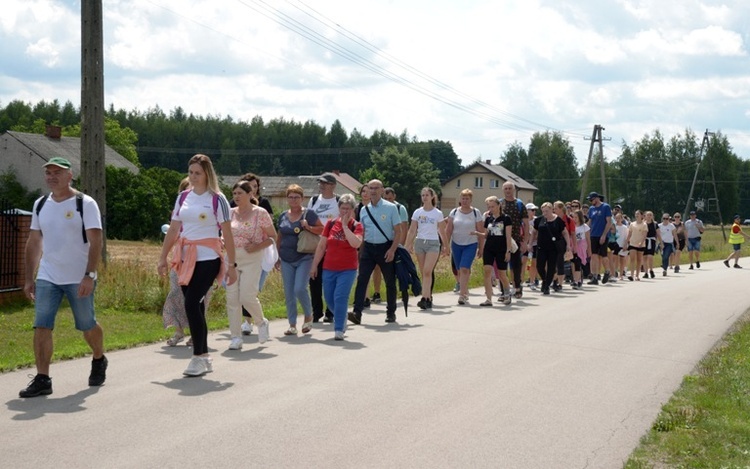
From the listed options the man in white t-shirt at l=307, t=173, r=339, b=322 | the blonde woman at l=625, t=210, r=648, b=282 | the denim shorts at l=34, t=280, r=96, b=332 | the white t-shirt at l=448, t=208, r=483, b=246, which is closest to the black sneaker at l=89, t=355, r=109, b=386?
the denim shorts at l=34, t=280, r=96, b=332

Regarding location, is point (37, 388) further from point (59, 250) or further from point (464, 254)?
point (464, 254)

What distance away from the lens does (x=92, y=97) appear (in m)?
14.8

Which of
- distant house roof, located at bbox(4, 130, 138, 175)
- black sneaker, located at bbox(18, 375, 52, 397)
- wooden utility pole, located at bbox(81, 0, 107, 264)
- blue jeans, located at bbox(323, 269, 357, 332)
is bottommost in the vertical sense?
black sneaker, located at bbox(18, 375, 52, 397)

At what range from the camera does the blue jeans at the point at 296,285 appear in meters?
11.4

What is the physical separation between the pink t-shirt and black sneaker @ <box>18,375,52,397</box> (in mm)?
3320

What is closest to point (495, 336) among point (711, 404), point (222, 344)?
point (222, 344)

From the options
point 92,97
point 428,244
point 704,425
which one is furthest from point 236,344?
point 92,97

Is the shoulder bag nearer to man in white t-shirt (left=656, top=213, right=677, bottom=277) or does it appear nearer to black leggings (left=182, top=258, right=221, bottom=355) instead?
black leggings (left=182, top=258, right=221, bottom=355)

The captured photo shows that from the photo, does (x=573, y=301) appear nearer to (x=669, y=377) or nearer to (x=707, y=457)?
(x=669, y=377)

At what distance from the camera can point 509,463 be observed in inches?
226

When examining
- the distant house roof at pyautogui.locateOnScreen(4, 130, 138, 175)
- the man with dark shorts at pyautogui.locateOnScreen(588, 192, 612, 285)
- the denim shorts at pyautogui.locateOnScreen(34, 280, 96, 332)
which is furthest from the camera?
the distant house roof at pyautogui.locateOnScreen(4, 130, 138, 175)

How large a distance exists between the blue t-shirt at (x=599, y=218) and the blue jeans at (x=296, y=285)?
12927 millimetres

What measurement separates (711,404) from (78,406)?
4.91 metres

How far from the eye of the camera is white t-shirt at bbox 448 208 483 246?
15.7m
